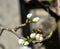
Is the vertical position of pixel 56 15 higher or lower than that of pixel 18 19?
higher

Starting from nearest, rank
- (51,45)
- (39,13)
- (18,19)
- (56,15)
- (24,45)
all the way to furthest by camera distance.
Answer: (24,45)
(56,15)
(51,45)
(18,19)
(39,13)

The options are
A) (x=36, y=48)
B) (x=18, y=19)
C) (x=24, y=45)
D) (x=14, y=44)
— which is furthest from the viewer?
(x=18, y=19)

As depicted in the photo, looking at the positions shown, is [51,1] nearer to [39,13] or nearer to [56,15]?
[39,13]

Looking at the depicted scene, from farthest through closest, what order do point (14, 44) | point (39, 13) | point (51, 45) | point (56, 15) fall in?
point (39, 13) → point (14, 44) → point (51, 45) → point (56, 15)

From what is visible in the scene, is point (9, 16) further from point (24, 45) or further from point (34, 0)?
point (24, 45)

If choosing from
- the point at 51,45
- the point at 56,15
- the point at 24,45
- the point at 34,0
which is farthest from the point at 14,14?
the point at 24,45

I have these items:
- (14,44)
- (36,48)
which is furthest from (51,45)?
(14,44)

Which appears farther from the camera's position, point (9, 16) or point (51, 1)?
point (51, 1)

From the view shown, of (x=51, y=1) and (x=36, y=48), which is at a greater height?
(x=51, y=1)

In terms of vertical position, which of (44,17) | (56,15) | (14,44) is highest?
(56,15)
